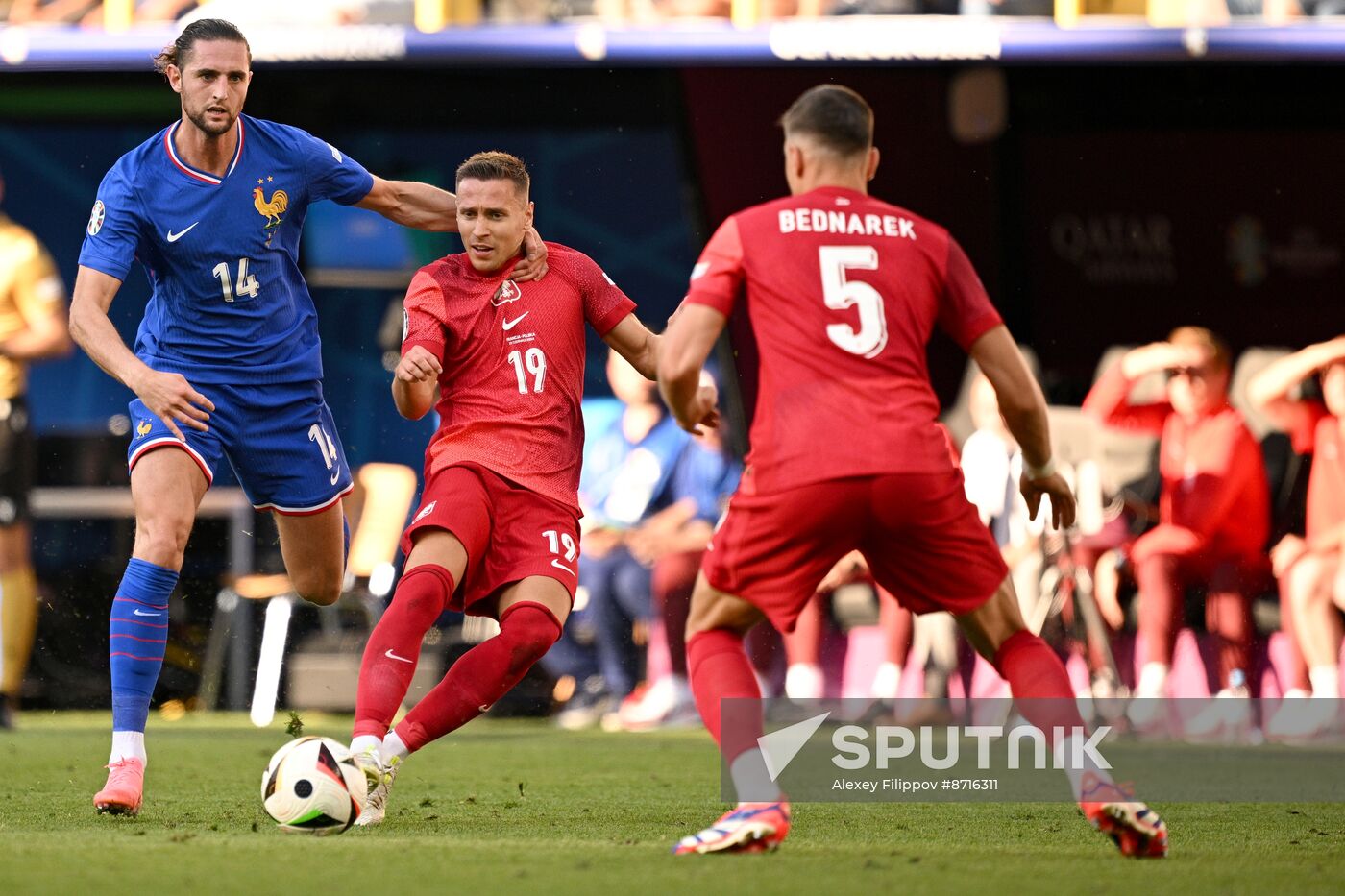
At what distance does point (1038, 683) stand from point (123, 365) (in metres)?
2.63

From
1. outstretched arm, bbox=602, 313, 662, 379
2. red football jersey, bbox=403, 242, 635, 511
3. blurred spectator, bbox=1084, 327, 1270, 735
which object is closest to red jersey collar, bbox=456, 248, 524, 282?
red football jersey, bbox=403, 242, 635, 511

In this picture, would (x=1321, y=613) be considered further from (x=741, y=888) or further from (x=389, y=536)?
(x=741, y=888)

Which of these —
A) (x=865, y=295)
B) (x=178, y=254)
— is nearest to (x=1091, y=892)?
(x=865, y=295)

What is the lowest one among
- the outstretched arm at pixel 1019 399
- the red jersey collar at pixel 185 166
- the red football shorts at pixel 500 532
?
the red football shorts at pixel 500 532

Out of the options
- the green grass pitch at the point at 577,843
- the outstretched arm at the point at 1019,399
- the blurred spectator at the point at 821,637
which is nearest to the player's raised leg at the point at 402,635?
the green grass pitch at the point at 577,843

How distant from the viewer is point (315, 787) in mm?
4957

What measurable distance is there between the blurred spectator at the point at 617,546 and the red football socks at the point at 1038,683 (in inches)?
268

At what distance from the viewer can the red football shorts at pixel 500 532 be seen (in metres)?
5.72

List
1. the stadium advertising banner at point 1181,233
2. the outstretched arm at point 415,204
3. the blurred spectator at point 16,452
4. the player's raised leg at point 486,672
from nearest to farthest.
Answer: the player's raised leg at point 486,672
the outstretched arm at point 415,204
the blurred spectator at point 16,452
the stadium advertising banner at point 1181,233

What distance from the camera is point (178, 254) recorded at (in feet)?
19.8

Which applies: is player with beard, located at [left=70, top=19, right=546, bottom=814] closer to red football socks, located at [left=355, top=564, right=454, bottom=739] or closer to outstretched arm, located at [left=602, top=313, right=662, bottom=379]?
outstretched arm, located at [left=602, top=313, right=662, bottom=379]

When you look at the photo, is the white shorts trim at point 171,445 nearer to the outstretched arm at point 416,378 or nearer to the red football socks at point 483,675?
the outstretched arm at point 416,378

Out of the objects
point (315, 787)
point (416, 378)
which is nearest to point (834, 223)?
point (416, 378)

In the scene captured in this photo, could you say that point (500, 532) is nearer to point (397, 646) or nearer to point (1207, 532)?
point (397, 646)
